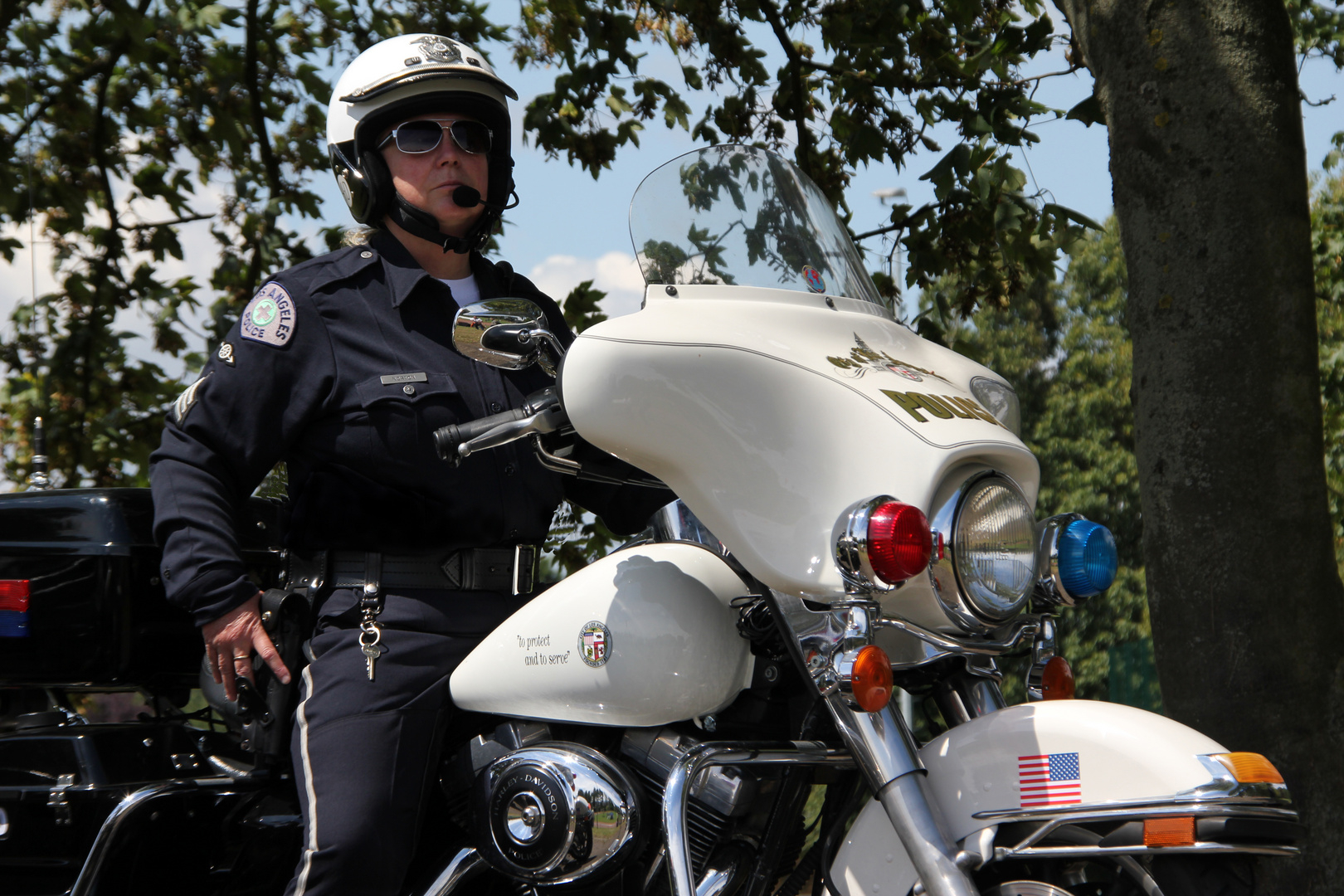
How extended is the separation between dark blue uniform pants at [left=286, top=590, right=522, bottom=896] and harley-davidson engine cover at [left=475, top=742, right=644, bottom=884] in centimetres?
20

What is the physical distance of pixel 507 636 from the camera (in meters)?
2.32

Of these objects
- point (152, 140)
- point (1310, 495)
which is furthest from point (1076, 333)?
point (1310, 495)

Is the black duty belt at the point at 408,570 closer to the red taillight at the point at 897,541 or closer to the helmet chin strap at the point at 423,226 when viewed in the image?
the helmet chin strap at the point at 423,226

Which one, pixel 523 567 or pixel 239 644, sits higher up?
pixel 523 567

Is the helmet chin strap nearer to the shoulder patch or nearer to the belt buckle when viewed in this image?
the shoulder patch

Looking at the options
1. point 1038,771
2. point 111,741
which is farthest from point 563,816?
point 111,741

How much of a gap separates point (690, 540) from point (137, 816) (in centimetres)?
133

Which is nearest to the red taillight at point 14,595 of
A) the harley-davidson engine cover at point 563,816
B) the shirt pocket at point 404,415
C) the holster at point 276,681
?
the holster at point 276,681

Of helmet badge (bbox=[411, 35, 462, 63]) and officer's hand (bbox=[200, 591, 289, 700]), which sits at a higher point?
helmet badge (bbox=[411, 35, 462, 63])

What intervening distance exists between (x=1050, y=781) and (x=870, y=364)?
0.71 metres

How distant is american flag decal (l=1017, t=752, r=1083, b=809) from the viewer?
1.91m

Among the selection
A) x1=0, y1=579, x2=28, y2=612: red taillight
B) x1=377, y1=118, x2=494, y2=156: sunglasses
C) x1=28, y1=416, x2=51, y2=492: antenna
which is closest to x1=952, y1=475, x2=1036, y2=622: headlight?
x1=377, y1=118, x2=494, y2=156: sunglasses

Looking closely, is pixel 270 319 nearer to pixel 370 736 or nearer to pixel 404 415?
pixel 404 415

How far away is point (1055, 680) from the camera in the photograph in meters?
2.37
